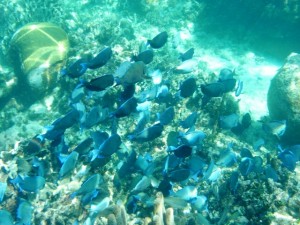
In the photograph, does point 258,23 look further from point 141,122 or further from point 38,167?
point 38,167

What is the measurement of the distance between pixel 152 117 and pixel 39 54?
4.02m

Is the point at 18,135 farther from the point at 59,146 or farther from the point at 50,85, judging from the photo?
the point at 59,146

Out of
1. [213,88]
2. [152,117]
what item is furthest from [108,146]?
[152,117]

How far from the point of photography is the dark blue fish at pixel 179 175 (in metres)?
4.50

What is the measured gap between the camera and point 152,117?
272 inches

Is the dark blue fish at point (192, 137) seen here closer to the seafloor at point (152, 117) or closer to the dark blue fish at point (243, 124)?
the seafloor at point (152, 117)

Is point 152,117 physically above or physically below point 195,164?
below

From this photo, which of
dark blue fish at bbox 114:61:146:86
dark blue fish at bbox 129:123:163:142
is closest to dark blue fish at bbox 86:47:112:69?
dark blue fish at bbox 114:61:146:86

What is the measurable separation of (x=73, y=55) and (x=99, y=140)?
4.98 meters

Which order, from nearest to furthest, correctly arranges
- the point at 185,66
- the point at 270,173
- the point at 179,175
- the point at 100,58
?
the point at 179,175 → the point at 100,58 → the point at 270,173 → the point at 185,66

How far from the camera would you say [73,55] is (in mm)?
8562

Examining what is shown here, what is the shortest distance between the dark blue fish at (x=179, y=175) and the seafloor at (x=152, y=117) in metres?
0.39

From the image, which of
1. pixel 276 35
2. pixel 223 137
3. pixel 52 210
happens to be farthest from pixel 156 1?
pixel 52 210

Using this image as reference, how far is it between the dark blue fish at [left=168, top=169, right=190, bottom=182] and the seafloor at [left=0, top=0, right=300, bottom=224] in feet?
1.29
